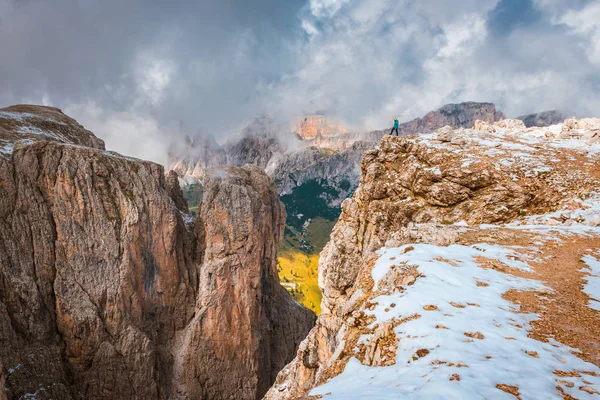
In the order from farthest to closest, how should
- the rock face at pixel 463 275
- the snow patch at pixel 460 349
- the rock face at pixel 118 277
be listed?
the rock face at pixel 118 277 < the rock face at pixel 463 275 < the snow patch at pixel 460 349

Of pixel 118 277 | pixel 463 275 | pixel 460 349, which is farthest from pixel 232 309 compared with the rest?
pixel 460 349

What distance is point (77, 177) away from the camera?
47.1m

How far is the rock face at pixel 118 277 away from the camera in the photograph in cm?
4225

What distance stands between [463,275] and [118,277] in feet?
165

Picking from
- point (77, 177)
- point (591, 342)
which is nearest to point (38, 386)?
point (77, 177)

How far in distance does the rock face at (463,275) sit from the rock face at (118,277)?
30881 millimetres

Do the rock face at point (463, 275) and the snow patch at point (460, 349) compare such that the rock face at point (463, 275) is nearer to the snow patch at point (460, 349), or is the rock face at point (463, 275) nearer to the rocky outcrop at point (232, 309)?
the snow patch at point (460, 349)

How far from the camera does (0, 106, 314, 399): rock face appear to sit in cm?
4225

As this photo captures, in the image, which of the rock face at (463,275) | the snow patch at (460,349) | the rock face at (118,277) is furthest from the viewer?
the rock face at (118,277)

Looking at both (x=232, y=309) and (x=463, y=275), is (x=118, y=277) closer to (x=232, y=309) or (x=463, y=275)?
(x=232, y=309)

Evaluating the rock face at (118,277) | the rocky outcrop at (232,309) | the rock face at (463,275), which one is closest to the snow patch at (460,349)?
the rock face at (463,275)

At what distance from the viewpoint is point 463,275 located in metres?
12.6

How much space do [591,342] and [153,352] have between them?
→ 54.8 m

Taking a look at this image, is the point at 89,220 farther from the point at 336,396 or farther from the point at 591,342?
the point at 591,342
